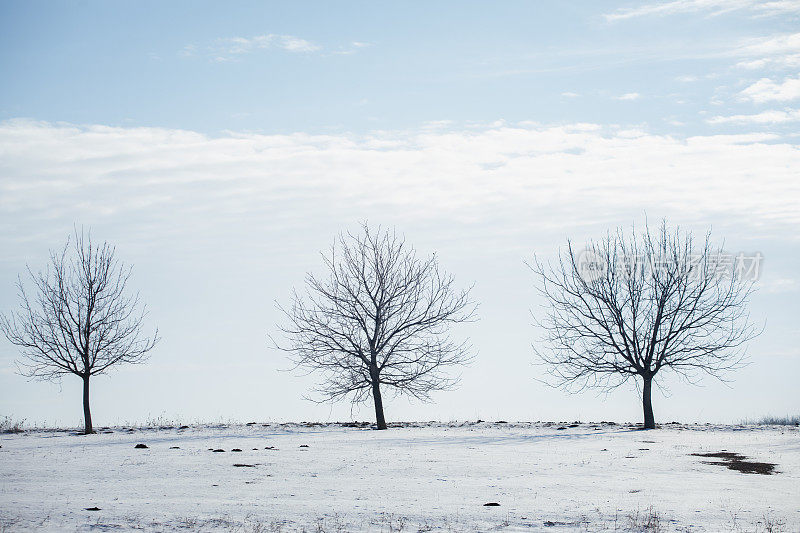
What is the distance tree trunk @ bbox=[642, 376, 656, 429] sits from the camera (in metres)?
32.4

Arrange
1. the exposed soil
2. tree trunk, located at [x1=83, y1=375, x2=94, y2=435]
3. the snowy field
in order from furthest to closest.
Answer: tree trunk, located at [x1=83, y1=375, x2=94, y2=435]
the exposed soil
the snowy field

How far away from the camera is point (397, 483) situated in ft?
57.6

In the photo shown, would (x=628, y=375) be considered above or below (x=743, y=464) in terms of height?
above

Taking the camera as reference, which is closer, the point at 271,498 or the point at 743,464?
the point at 271,498

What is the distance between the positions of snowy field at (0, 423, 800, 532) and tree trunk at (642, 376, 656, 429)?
376 centimetres

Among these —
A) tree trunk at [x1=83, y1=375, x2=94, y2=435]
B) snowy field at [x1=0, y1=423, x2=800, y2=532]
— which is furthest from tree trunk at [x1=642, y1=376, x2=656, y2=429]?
tree trunk at [x1=83, y1=375, x2=94, y2=435]

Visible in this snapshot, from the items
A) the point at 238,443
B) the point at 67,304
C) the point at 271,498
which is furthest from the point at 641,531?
the point at 67,304

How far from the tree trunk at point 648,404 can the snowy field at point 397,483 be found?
3.76m

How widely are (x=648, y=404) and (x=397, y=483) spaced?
61.6ft

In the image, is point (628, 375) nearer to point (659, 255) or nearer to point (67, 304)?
point (659, 255)

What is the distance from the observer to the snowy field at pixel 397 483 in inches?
535

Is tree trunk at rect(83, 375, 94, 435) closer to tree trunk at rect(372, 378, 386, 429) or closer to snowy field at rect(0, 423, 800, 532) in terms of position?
snowy field at rect(0, 423, 800, 532)

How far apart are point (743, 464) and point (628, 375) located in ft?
40.2

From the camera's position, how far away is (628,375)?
33562mm
